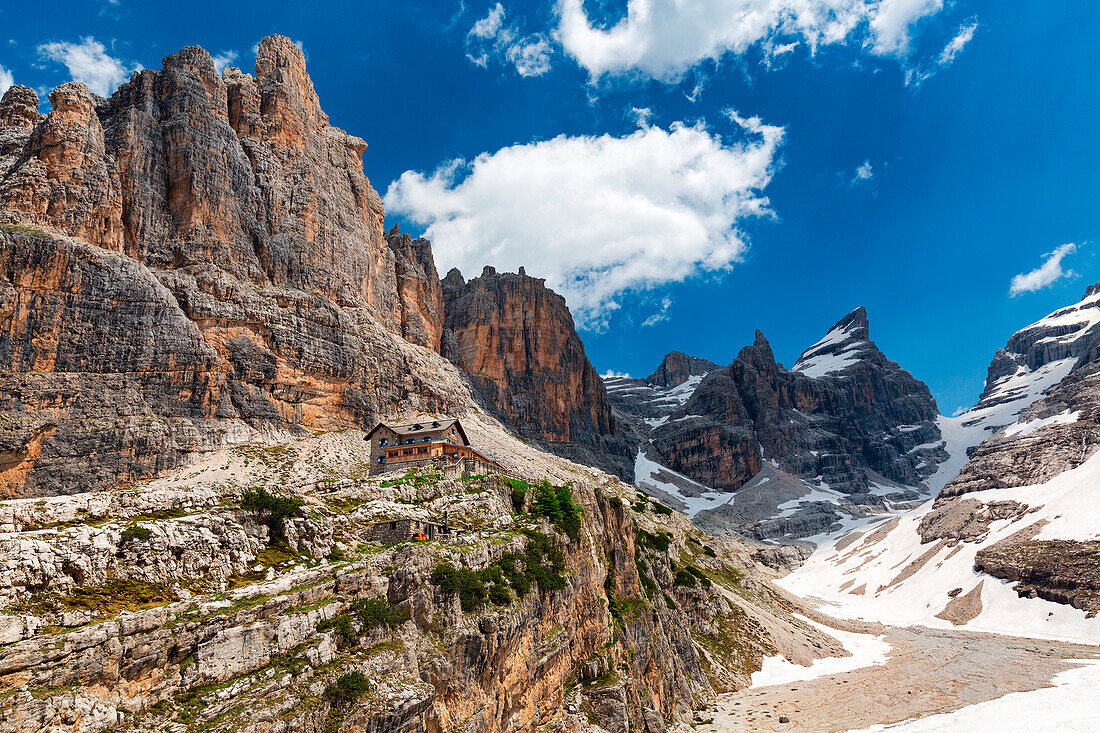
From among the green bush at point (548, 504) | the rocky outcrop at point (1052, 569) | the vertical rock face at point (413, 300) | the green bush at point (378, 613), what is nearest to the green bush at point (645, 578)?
the green bush at point (548, 504)

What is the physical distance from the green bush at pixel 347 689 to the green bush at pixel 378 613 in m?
2.50

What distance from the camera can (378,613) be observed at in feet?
82.7

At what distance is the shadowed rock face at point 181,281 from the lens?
9012cm

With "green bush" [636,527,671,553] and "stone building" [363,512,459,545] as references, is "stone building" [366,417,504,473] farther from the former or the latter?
"stone building" [363,512,459,545]

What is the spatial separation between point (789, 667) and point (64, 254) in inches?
4861

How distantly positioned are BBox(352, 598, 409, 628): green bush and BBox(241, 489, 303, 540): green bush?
5381mm

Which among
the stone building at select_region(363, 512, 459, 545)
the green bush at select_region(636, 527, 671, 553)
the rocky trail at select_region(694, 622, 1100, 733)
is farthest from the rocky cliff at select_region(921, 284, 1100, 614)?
the stone building at select_region(363, 512, 459, 545)

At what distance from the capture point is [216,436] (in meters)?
97.2

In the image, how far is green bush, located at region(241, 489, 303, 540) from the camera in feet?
89.7

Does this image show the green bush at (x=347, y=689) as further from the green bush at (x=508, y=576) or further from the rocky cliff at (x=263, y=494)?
the green bush at (x=508, y=576)

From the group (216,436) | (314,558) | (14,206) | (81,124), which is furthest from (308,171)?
(314,558)

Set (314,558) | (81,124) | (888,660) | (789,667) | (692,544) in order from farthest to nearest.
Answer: (692,544), (81,124), (888,660), (789,667), (314,558)

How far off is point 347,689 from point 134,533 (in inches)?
372

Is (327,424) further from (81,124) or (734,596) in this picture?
(734,596)
